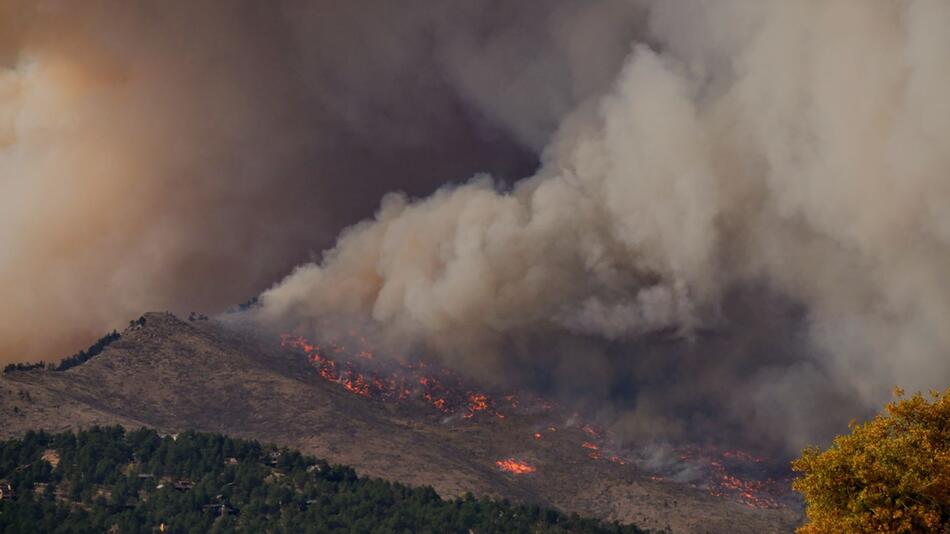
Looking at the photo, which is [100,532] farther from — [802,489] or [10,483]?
[802,489]

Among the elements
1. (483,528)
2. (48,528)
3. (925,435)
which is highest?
(483,528)

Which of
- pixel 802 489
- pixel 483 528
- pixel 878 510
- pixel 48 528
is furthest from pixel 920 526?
pixel 48 528

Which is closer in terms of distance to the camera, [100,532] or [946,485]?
[946,485]

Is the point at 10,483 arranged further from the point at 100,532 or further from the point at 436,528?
the point at 436,528

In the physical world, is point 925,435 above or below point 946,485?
above

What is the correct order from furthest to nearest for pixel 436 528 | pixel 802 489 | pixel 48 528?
pixel 436 528, pixel 48 528, pixel 802 489

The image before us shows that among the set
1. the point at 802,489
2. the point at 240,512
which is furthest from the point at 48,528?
the point at 802,489

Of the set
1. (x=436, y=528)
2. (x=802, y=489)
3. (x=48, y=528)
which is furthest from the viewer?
(x=436, y=528)
